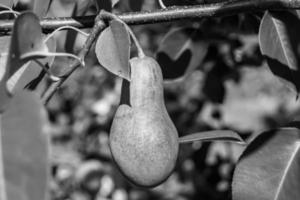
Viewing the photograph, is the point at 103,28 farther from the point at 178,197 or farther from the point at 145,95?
the point at 178,197

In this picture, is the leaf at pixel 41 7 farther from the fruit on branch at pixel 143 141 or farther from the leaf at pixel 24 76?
the fruit on branch at pixel 143 141

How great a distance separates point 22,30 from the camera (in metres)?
0.85

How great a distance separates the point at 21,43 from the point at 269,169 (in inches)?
19.4

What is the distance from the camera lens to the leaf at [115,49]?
0.97 metres

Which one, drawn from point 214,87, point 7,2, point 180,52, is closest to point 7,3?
point 7,2

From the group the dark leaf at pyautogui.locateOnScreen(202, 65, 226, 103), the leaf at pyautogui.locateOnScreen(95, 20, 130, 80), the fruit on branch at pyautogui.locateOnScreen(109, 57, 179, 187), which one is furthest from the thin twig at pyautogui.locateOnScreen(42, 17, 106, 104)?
the dark leaf at pyautogui.locateOnScreen(202, 65, 226, 103)

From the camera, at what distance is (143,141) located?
3.15ft

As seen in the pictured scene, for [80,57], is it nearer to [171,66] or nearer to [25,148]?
[25,148]

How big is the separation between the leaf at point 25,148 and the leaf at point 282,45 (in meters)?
0.60

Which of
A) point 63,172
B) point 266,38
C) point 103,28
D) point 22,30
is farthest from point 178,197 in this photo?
point 22,30

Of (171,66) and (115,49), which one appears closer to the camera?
(115,49)

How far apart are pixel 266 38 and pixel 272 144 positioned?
0.26 meters

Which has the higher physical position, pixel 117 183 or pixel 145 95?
pixel 145 95

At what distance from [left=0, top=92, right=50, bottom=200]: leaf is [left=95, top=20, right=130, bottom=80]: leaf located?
8.2 inches
